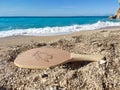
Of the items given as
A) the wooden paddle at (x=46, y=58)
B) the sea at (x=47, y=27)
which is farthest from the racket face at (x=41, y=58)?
the sea at (x=47, y=27)

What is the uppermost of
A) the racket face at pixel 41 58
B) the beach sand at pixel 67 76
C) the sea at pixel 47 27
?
the racket face at pixel 41 58

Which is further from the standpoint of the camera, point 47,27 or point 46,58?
point 47,27

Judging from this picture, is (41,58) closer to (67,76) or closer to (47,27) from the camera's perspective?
(67,76)

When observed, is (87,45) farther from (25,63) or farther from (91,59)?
(25,63)

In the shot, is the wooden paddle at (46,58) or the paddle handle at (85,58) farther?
the paddle handle at (85,58)

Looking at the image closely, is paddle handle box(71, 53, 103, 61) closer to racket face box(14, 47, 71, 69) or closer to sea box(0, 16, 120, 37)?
racket face box(14, 47, 71, 69)

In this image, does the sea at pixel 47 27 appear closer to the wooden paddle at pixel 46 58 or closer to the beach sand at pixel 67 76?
the wooden paddle at pixel 46 58

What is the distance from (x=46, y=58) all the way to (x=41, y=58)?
0.23ft

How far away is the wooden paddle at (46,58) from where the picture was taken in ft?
10.3

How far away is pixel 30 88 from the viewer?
8.89 ft

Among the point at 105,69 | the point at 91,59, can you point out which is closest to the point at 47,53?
the point at 91,59

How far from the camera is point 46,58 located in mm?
3232

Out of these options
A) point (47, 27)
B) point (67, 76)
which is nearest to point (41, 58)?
point (67, 76)

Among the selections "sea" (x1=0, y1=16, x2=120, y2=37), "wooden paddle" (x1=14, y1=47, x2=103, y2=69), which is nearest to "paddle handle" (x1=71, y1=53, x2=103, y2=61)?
"wooden paddle" (x1=14, y1=47, x2=103, y2=69)
